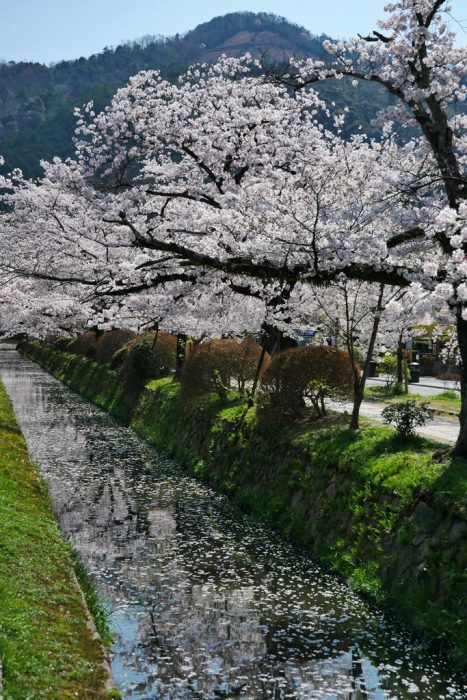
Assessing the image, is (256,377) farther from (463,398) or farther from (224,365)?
(463,398)

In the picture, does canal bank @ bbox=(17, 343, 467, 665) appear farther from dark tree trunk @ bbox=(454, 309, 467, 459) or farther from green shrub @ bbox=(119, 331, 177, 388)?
green shrub @ bbox=(119, 331, 177, 388)

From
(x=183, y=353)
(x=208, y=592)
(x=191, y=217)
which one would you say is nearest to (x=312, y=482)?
(x=208, y=592)

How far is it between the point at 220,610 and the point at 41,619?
3036mm

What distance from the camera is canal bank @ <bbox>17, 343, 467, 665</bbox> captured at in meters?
9.47

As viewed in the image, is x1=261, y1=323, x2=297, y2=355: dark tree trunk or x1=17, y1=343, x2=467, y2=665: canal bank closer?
x1=17, y1=343, x2=467, y2=665: canal bank

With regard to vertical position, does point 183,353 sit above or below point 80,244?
below

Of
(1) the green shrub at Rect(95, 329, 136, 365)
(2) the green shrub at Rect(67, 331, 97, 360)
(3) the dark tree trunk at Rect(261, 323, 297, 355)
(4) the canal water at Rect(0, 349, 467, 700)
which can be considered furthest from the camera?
(2) the green shrub at Rect(67, 331, 97, 360)

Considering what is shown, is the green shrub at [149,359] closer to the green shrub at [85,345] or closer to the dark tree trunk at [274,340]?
the dark tree trunk at [274,340]

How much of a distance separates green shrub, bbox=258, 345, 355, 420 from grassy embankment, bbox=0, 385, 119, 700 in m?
6.29

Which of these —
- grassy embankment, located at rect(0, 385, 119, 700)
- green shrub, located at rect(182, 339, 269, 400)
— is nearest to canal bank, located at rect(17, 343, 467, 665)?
green shrub, located at rect(182, 339, 269, 400)

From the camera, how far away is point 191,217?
21172 mm

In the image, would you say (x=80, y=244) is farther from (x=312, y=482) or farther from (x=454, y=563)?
(x=454, y=563)

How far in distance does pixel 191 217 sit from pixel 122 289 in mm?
3760

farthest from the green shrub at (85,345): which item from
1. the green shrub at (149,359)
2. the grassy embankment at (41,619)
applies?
the grassy embankment at (41,619)
